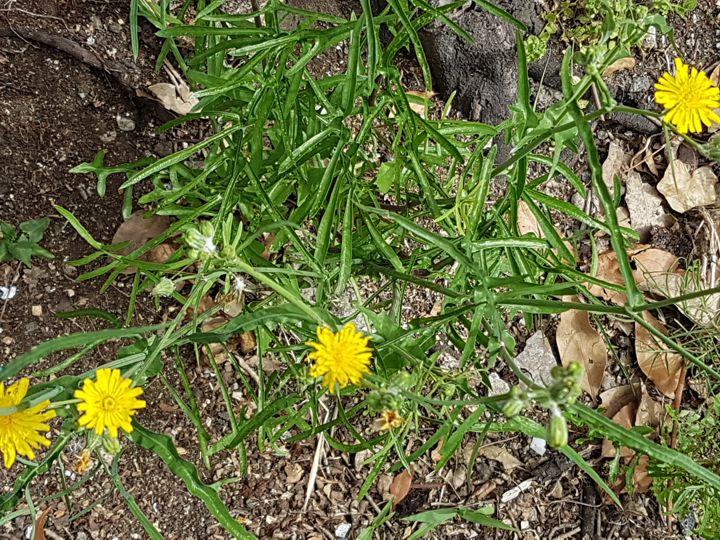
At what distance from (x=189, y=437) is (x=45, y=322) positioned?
0.61 metres

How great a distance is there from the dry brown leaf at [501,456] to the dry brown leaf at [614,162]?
1.24 metres

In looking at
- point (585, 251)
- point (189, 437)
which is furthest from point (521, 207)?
point (189, 437)

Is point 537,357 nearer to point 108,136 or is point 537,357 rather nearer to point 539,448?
point 539,448

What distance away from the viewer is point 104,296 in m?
2.38

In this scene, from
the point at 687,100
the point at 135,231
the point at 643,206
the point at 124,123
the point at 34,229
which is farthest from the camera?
the point at 643,206

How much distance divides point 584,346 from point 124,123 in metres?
1.99

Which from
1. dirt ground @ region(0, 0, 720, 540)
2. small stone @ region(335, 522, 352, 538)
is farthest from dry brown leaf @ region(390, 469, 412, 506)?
small stone @ region(335, 522, 352, 538)

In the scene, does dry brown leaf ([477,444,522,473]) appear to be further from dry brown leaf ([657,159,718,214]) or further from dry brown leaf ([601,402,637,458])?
dry brown leaf ([657,159,718,214])

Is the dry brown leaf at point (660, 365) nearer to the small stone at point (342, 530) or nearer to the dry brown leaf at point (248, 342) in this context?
the small stone at point (342, 530)

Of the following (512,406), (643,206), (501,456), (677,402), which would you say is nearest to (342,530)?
(501,456)

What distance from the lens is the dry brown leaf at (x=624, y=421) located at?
2.84 m

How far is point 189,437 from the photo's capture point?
2.43 meters

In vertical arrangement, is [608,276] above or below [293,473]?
above

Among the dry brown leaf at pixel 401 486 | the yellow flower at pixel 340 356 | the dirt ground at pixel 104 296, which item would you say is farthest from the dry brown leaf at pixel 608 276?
the yellow flower at pixel 340 356
